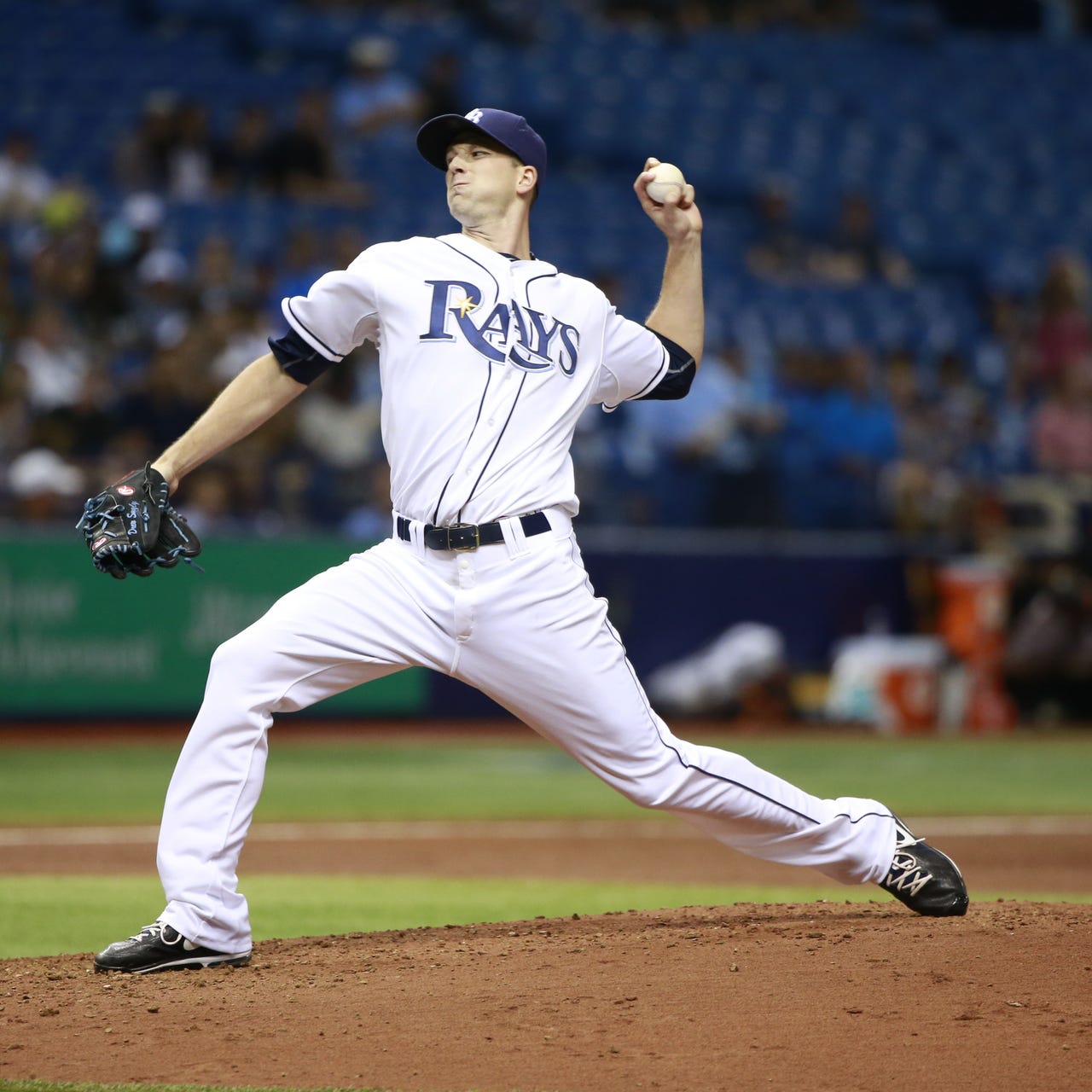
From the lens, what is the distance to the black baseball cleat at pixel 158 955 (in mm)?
4152

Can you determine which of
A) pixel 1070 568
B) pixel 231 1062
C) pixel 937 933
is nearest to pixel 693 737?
pixel 1070 568

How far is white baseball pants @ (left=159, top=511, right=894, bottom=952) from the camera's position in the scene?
4.11m

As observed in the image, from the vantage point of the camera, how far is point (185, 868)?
4094 mm

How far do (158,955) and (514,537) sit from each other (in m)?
1.32

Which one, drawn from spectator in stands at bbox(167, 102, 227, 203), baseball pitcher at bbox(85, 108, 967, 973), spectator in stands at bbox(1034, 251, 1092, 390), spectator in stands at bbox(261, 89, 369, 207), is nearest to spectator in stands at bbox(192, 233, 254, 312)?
spectator in stands at bbox(167, 102, 227, 203)

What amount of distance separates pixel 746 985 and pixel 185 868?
1345mm

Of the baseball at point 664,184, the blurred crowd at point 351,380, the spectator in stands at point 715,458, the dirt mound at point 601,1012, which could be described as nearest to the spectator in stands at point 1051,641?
the blurred crowd at point 351,380

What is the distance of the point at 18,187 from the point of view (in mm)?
13492

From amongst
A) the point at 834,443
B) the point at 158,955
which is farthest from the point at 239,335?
the point at 158,955

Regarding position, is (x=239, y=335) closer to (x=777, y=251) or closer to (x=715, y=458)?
(x=715, y=458)

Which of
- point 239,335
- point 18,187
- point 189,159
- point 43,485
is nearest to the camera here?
point 43,485

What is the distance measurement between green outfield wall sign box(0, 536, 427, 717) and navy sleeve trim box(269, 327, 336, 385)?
8.19m

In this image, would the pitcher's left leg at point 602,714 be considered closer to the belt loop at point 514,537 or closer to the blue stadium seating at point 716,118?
the belt loop at point 514,537

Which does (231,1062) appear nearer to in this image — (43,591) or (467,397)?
(467,397)
